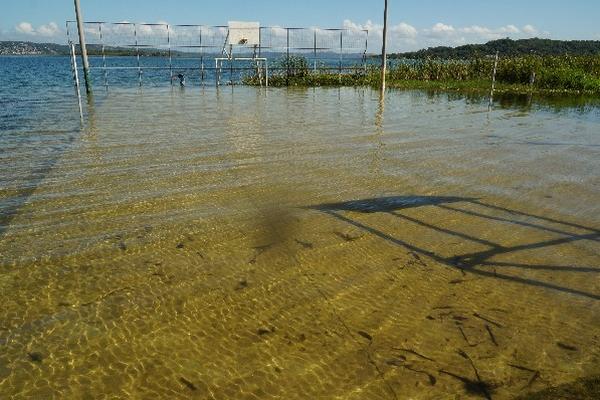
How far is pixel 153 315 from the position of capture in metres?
3.93

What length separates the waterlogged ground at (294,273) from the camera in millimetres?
3297

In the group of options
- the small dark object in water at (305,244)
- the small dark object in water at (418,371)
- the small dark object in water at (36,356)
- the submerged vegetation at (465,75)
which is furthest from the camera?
the submerged vegetation at (465,75)

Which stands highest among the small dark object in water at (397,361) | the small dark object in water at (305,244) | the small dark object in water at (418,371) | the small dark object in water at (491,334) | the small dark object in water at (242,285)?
the small dark object in water at (305,244)

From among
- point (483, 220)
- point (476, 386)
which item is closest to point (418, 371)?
point (476, 386)

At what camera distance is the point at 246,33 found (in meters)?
28.5

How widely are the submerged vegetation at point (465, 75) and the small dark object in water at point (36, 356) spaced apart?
92.9 feet

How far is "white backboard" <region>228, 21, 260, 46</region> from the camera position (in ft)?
92.6

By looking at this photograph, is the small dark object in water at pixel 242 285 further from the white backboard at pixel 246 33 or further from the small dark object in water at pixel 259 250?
the white backboard at pixel 246 33

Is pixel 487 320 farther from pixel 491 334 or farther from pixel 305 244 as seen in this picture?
pixel 305 244

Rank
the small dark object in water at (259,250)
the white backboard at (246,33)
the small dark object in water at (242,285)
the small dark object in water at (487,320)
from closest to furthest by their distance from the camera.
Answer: the small dark object in water at (487,320)
the small dark object in water at (242,285)
the small dark object in water at (259,250)
the white backboard at (246,33)

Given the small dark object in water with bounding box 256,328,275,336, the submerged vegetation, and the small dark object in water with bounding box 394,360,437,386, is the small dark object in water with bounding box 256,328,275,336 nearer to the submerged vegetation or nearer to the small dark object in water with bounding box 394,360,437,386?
the small dark object in water with bounding box 394,360,437,386

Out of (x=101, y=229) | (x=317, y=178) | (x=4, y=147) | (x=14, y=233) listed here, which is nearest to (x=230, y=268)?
(x=101, y=229)

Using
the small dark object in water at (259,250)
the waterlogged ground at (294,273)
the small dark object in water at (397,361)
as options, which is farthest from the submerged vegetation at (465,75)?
the small dark object in water at (397,361)

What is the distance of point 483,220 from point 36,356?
541 cm
